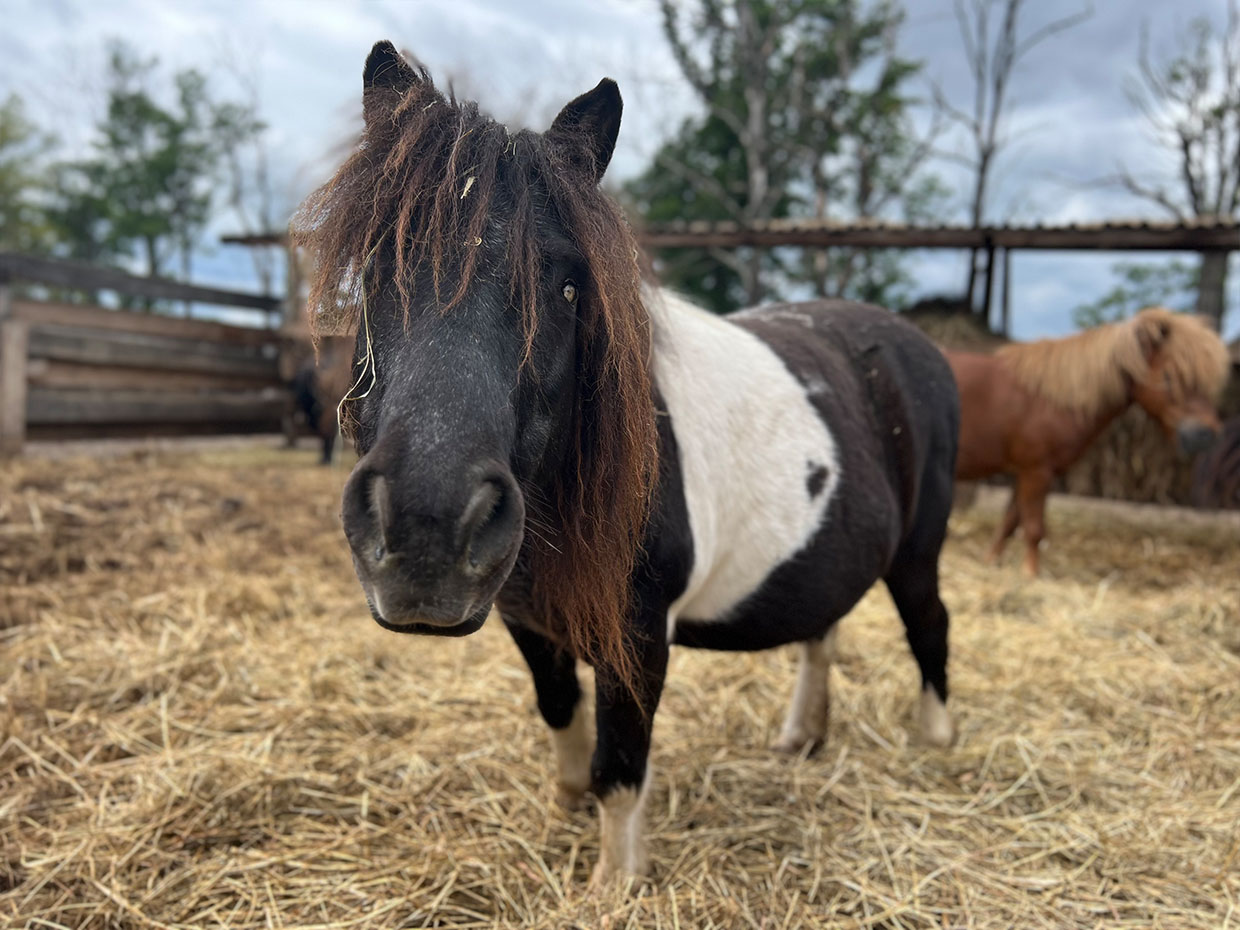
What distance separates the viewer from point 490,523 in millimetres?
1068

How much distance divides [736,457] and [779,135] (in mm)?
16703

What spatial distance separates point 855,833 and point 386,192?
6.94 ft

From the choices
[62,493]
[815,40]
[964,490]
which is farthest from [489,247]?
[815,40]

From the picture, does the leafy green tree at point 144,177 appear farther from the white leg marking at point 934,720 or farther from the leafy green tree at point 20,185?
the white leg marking at point 934,720

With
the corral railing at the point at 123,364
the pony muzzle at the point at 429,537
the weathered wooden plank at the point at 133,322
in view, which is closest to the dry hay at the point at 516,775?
the pony muzzle at the point at 429,537

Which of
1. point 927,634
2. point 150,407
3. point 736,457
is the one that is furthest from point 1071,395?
point 150,407

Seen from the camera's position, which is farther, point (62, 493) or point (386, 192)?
point (62, 493)

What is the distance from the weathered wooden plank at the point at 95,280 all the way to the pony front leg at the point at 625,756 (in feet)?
26.7

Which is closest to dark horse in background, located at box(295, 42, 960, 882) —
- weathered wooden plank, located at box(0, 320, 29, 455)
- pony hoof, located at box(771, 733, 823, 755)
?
pony hoof, located at box(771, 733, 823, 755)

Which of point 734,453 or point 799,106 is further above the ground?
point 799,106

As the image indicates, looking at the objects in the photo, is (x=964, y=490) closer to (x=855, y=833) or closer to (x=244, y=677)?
(x=855, y=833)

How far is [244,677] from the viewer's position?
9.62 ft

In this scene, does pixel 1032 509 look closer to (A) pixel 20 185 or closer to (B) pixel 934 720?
(B) pixel 934 720

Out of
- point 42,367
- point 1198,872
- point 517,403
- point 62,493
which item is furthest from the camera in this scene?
point 42,367
